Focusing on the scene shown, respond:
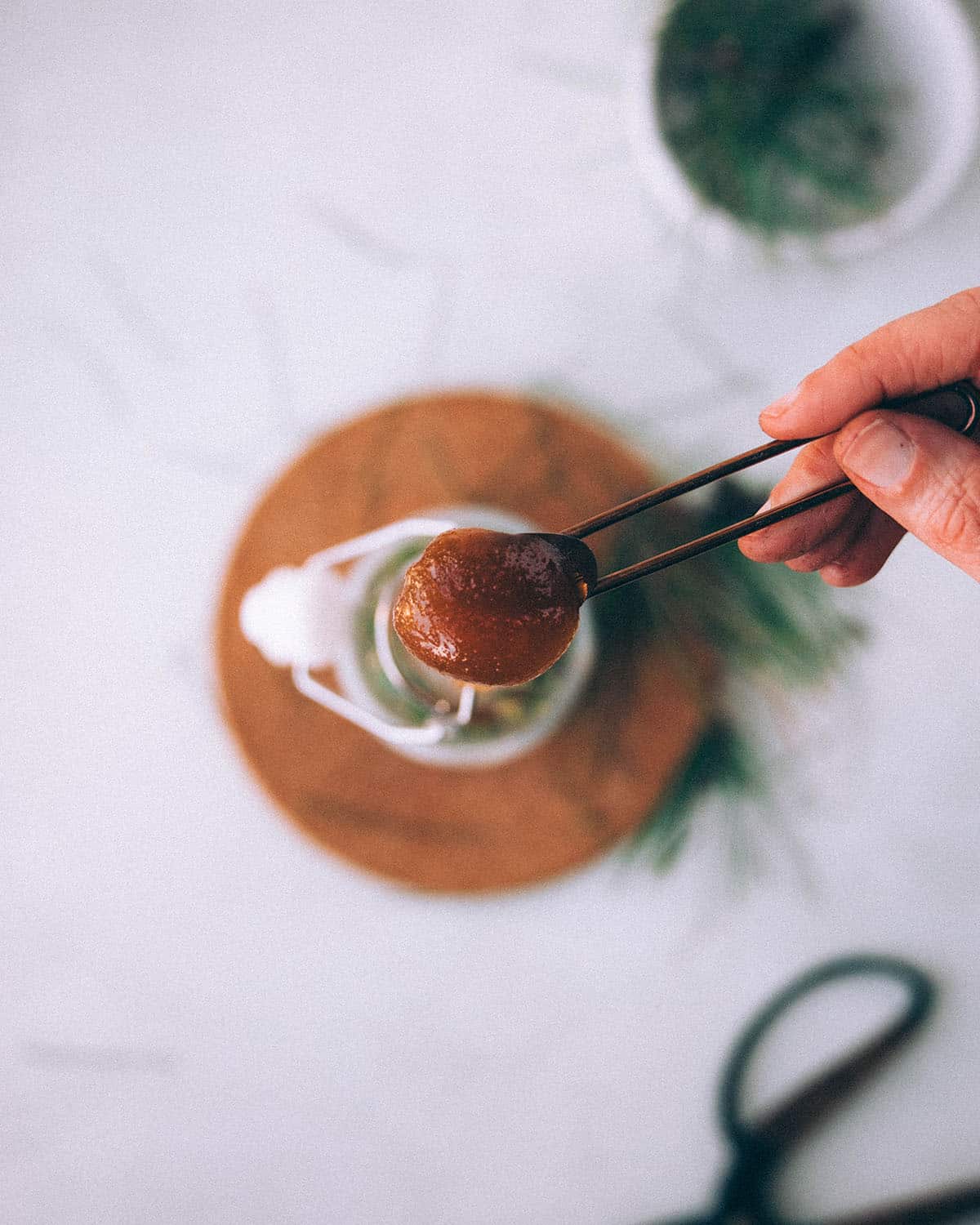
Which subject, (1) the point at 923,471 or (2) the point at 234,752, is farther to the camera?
(2) the point at 234,752

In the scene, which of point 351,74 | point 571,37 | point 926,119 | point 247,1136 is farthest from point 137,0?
point 247,1136

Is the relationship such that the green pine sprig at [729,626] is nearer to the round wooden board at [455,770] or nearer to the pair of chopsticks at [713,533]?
the round wooden board at [455,770]

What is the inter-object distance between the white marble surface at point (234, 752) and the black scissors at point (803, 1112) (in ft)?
0.05

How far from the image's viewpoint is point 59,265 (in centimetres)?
72

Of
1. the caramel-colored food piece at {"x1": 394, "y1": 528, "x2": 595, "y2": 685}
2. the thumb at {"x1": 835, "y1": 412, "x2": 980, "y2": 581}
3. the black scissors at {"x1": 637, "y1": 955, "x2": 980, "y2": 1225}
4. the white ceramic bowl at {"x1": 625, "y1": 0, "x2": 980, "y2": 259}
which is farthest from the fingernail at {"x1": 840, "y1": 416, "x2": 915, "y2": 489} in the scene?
the black scissors at {"x1": 637, "y1": 955, "x2": 980, "y2": 1225}

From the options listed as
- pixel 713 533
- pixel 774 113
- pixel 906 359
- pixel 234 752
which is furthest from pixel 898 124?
pixel 234 752

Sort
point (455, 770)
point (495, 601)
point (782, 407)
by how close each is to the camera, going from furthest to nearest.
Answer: point (455, 770) → point (782, 407) → point (495, 601)

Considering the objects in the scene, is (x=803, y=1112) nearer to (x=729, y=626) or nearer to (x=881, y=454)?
(x=729, y=626)

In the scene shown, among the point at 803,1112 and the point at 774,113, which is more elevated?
the point at 774,113

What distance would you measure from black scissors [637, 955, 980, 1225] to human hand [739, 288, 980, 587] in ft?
1.10

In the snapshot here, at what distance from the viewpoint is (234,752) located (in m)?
0.69

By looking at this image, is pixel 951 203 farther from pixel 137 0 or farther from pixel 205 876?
pixel 205 876

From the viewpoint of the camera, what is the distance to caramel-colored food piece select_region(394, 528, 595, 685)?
0.36 m

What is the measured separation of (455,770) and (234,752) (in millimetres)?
183
